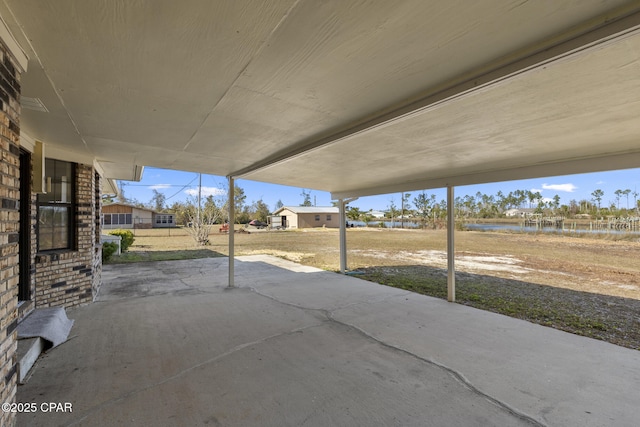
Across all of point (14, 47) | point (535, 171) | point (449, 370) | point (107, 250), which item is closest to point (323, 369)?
point (449, 370)

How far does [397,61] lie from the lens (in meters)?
1.91

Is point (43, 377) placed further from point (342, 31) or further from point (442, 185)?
point (442, 185)

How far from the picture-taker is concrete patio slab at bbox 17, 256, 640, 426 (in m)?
2.25

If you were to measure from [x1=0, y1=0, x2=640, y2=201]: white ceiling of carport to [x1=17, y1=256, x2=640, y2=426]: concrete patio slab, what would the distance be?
2.48 meters

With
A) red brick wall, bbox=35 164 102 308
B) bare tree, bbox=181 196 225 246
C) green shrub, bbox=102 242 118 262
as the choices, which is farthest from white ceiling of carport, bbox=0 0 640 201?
bare tree, bbox=181 196 225 246

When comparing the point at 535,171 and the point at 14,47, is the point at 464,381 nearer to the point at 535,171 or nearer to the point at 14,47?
the point at 535,171

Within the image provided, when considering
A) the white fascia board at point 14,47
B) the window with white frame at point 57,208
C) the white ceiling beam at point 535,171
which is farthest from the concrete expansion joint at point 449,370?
the white fascia board at point 14,47

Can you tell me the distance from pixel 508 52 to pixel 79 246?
20.8 ft

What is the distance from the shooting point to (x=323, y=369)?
2.92 meters

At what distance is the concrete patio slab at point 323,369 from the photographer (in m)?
2.25

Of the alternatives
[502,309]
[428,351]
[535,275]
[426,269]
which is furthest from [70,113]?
[535,275]

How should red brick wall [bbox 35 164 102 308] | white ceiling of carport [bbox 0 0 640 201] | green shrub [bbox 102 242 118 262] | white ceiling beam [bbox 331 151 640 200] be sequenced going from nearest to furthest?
white ceiling of carport [bbox 0 0 640 201] < white ceiling beam [bbox 331 151 640 200] < red brick wall [bbox 35 164 102 308] < green shrub [bbox 102 242 118 262]

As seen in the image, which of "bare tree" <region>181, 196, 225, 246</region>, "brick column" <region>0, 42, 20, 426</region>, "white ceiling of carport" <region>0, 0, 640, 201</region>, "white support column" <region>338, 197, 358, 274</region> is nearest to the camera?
"white ceiling of carport" <region>0, 0, 640, 201</region>

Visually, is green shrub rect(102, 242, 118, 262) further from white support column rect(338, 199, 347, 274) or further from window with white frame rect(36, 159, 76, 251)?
white support column rect(338, 199, 347, 274)
